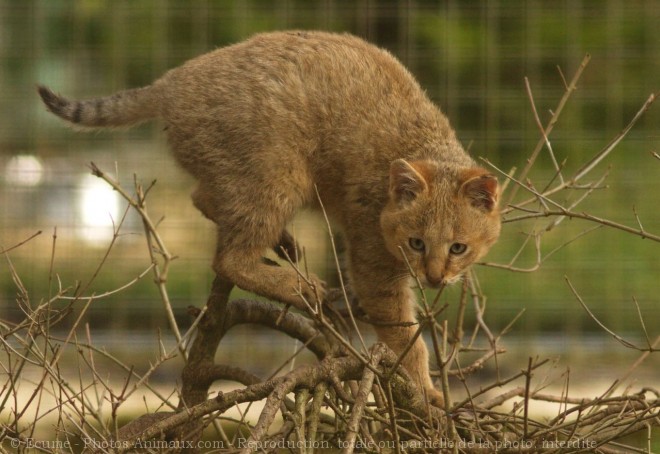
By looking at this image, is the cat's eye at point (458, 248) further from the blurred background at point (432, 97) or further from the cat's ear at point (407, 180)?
the blurred background at point (432, 97)

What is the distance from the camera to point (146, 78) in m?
7.09

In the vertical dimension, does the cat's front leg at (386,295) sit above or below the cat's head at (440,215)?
below

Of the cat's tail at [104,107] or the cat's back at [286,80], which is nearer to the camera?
the cat's back at [286,80]

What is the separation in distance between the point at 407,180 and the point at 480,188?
0.82ft

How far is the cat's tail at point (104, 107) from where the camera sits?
4.07m

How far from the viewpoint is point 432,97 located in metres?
6.96

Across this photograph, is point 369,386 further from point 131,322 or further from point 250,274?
point 131,322

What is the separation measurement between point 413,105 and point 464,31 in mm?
3211

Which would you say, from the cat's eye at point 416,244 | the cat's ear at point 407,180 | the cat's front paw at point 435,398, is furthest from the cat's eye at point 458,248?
the cat's front paw at point 435,398

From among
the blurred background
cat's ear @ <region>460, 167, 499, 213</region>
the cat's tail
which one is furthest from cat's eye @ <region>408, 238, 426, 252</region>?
the blurred background

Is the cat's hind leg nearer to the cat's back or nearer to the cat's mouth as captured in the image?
the cat's back

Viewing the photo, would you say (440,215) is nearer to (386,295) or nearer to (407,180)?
(407,180)

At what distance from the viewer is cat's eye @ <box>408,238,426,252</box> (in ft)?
12.0

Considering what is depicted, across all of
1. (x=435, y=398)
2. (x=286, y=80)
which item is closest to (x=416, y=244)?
(x=435, y=398)
